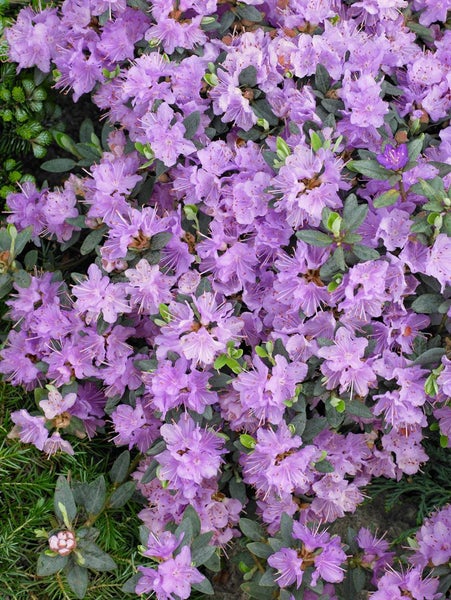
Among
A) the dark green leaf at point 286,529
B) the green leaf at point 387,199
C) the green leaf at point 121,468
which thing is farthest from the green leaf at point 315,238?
the green leaf at point 121,468

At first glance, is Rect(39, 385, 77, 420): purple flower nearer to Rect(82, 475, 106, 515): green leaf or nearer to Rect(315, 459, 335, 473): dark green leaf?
Rect(82, 475, 106, 515): green leaf

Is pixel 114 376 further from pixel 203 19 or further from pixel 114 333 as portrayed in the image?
pixel 203 19

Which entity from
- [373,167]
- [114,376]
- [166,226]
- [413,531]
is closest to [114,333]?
[114,376]

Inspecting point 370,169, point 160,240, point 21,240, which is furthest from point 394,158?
point 21,240

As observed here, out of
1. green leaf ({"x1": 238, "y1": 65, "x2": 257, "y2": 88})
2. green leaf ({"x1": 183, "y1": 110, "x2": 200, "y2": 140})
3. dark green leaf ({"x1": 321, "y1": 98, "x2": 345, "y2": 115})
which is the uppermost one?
green leaf ({"x1": 238, "y1": 65, "x2": 257, "y2": 88})

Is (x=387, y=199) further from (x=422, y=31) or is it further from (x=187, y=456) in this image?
(x=187, y=456)

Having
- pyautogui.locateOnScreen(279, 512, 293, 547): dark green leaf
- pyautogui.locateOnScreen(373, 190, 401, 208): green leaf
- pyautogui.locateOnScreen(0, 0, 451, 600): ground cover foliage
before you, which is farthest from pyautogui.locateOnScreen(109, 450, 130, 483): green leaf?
pyautogui.locateOnScreen(373, 190, 401, 208): green leaf

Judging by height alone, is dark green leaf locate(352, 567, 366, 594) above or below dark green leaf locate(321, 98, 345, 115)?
below
